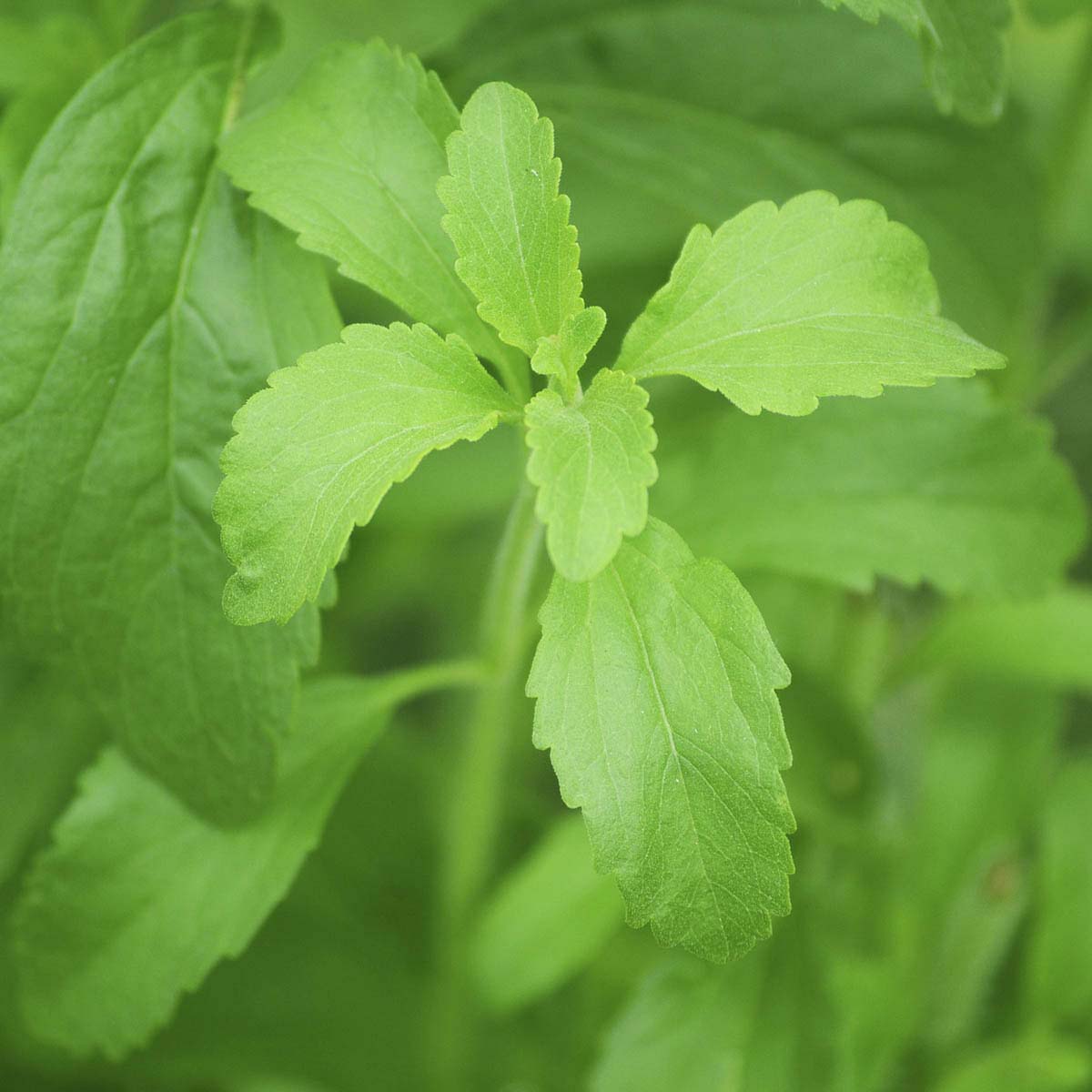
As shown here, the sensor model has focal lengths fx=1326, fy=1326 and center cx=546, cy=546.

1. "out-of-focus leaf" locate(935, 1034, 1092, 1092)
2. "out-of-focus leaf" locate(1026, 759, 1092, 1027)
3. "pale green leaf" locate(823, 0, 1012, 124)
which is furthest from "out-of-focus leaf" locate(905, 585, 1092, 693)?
"pale green leaf" locate(823, 0, 1012, 124)

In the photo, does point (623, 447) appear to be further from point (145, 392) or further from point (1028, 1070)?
point (1028, 1070)

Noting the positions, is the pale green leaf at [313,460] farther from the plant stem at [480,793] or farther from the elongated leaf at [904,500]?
the elongated leaf at [904,500]

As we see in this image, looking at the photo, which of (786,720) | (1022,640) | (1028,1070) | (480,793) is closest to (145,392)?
(480,793)

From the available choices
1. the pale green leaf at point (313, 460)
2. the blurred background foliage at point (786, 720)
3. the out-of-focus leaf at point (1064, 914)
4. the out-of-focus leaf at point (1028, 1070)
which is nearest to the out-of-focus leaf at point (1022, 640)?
the blurred background foliage at point (786, 720)

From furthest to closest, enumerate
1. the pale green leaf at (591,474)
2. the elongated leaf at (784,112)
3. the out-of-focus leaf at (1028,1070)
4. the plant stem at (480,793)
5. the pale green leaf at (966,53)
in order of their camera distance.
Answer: the out-of-focus leaf at (1028,1070) → the elongated leaf at (784,112) → the plant stem at (480,793) → the pale green leaf at (966,53) → the pale green leaf at (591,474)

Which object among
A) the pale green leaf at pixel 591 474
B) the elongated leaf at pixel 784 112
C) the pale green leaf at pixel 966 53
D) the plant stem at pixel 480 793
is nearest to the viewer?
the pale green leaf at pixel 591 474

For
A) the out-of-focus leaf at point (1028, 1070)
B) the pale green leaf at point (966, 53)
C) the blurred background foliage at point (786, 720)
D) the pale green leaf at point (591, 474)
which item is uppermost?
the pale green leaf at point (966, 53)
